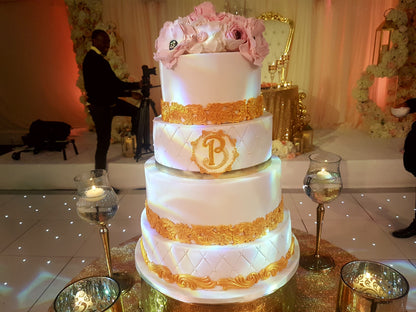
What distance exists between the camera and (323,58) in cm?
617

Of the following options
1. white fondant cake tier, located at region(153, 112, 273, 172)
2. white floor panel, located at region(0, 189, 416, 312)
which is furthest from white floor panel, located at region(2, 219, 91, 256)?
white fondant cake tier, located at region(153, 112, 273, 172)

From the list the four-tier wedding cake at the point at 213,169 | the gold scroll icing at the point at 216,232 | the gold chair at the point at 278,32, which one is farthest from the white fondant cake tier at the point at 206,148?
the gold chair at the point at 278,32

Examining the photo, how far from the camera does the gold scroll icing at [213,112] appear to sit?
1.56m

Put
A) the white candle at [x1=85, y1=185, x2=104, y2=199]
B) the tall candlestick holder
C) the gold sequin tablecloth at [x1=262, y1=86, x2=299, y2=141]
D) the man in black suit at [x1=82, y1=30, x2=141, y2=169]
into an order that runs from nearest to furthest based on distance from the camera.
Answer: the white candle at [x1=85, y1=185, x2=104, y2=199]
the tall candlestick holder
the man in black suit at [x1=82, y1=30, x2=141, y2=169]
the gold sequin tablecloth at [x1=262, y1=86, x2=299, y2=141]

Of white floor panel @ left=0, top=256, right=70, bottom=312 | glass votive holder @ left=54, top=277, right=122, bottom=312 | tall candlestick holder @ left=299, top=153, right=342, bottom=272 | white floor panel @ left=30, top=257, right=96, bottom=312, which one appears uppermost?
tall candlestick holder @ left=299, top=153, right=342, bottom=272

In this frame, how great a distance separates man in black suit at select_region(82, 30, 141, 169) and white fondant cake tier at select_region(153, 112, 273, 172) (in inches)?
94.0

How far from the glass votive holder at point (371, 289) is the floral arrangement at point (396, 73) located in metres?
4.64

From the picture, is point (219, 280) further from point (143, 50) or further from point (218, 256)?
point (143, 50)

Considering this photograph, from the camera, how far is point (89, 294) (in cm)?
149

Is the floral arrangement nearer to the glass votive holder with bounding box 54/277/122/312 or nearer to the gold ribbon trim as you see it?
the gold ribbon trim

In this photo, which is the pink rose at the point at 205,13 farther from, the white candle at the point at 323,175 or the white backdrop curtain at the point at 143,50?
the white backdrop curtain at the point at 143,50

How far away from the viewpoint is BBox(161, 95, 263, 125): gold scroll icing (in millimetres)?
1556

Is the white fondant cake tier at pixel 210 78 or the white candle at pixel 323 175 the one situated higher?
the white fondant cake tier at pixel 210 78

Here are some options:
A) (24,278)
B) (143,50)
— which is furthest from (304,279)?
(143,50)
